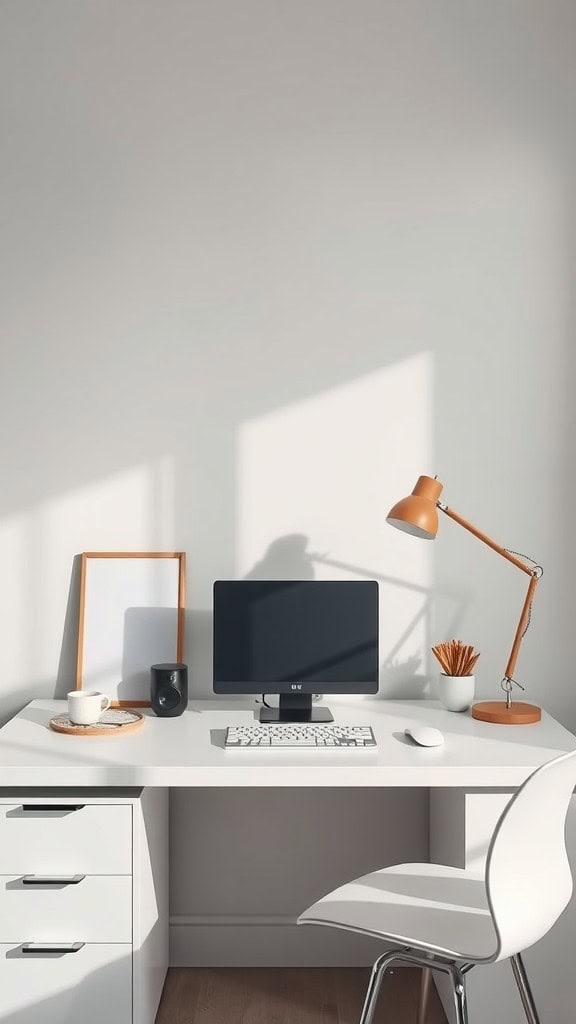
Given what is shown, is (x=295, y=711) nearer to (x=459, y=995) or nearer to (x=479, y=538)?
(x=479, y=538)

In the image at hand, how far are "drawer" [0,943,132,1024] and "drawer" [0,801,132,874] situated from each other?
170 mm

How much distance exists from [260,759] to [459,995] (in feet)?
2.02

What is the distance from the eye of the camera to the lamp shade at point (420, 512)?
7.45 ft

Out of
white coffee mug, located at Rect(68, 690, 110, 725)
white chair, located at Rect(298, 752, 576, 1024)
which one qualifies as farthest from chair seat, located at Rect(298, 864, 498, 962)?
white coffee mug, located at Rect(68, 690, 110, 725)

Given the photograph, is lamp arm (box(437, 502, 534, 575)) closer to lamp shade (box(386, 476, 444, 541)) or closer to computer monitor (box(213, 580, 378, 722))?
lamp shade (box(386, 476, 444, 541))

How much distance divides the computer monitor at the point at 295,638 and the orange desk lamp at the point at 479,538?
0.24 metres

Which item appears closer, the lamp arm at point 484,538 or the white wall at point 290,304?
the lamp arm at point 484,538

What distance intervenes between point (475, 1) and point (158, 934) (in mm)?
2565

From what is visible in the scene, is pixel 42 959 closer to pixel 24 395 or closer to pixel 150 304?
pixel 24 395

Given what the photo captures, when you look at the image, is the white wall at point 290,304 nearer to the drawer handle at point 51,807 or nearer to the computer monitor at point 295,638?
the computer monitor at point 295,638

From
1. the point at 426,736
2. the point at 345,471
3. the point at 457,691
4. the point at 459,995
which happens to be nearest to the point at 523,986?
the point at 459,995

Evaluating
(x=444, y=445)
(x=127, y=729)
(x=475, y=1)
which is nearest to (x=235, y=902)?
(x=127, y=729)

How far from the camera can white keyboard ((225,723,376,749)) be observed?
212cm

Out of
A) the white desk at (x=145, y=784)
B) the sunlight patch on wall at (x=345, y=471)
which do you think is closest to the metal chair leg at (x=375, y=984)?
the white desk at (x=145, y=784)
